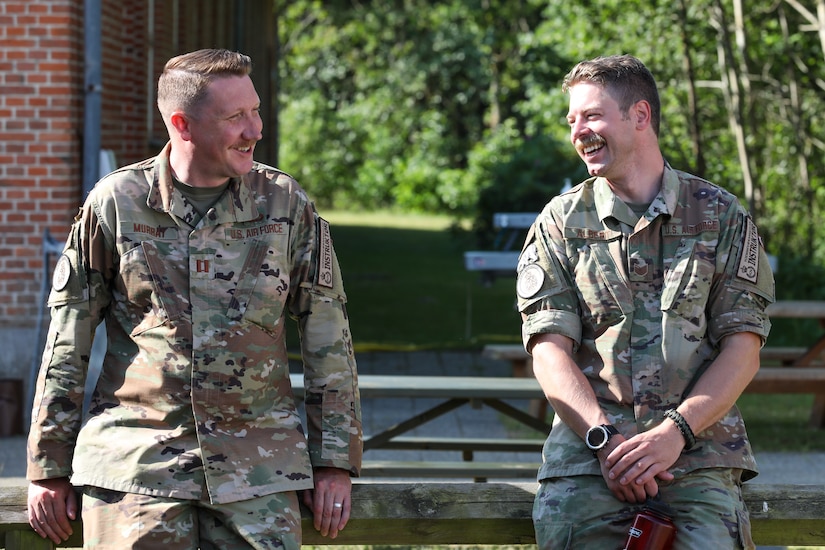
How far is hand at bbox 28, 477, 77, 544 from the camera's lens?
2.91m

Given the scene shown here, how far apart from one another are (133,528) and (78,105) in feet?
18.2

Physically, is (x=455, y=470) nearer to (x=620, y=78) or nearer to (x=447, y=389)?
(x=447, y=389)

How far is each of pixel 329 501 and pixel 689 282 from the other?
1.07 m

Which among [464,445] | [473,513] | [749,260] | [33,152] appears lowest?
[464,445]

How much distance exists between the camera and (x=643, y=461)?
9.54 ft

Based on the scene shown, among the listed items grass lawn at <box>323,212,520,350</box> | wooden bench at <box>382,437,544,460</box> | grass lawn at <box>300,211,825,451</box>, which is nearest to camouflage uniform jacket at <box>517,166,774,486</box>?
wooden bench at <box>382,437,544,460</box>

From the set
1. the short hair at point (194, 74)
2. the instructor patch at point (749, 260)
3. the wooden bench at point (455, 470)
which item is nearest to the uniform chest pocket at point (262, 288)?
the short hair at point (194, 74)

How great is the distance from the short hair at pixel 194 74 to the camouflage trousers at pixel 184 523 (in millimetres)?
930

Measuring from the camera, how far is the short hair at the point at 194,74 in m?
2.83

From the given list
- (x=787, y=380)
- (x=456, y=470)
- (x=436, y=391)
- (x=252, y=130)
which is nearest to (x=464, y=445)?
(x=456, y=470)

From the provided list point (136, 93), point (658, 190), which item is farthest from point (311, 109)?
point (658, 190)

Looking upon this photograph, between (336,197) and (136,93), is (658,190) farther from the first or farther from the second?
(336,197)

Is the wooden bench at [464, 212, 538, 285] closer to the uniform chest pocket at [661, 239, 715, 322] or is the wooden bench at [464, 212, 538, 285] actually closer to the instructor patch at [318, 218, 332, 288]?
the uniform chest pocket at [661, 239, 715, 322]

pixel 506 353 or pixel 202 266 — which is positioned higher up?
pixel 202 266
